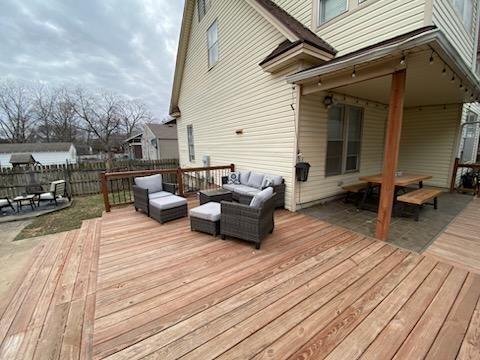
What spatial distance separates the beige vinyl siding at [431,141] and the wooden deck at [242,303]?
563cm

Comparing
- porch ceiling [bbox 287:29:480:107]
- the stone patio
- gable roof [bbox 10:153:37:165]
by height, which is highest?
porch ceiling [bbox 287:29:480:107]

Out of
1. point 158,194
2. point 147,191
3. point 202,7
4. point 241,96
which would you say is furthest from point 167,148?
point 147,191

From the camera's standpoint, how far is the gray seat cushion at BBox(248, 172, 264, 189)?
5.07 m

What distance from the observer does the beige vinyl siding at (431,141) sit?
619cm

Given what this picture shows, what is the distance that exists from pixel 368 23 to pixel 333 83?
5.11 ft

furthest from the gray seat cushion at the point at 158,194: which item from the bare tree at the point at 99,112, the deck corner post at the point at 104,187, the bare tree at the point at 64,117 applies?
the bare tree at the point at 64,117

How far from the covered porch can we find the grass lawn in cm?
585

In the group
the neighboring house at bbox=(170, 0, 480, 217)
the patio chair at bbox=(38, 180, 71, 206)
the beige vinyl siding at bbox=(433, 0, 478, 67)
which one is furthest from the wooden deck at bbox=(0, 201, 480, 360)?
the patio chair at bbox=(38, 180, 71, 206)

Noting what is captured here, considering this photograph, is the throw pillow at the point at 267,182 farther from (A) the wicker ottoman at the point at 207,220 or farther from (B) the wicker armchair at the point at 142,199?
(B) the wicker armchair at the point at 142,199

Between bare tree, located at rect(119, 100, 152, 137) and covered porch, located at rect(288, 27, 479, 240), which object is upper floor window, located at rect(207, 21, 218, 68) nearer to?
covered porch, located at rect(288, 27, 479, 240)

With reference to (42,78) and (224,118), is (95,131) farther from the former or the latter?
(224,118)

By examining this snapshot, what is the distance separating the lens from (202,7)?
771 centimetres

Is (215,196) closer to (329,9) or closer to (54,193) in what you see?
(329,9)

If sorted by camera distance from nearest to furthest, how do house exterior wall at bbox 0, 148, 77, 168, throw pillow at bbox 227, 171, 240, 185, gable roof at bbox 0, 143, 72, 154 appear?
throw pillow at bbox 227, 171, 240, 185, house exterior wall at bbox 0, 148, 77, 168, gable roof at bbox 0, 143, 72, 154
